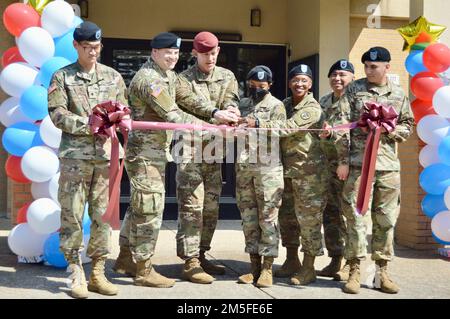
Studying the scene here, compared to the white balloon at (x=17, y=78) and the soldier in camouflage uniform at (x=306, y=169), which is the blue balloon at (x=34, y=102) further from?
the soldier in camouflage uniform at (x=306, y=169)

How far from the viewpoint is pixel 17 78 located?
5223 millimetres

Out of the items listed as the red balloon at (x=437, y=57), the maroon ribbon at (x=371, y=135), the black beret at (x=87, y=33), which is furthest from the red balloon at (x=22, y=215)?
the red balloon at (x=437, y=57)

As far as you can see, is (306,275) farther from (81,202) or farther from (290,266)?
(81,202)

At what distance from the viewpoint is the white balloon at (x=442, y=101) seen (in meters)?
5.80

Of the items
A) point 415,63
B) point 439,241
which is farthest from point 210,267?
point 415,63

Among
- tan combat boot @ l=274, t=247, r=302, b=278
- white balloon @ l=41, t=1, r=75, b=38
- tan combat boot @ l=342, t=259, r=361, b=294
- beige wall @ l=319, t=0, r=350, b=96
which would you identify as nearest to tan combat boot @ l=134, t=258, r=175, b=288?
tan combat boot @ l=274, t=247, r=302, b=278

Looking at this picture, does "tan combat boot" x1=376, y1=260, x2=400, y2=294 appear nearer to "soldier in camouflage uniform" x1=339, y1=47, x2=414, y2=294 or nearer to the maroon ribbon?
"soldier in camouflage uniform" x1=339, y1=47, x2=414, y2=294

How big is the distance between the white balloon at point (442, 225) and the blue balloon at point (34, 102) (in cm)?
372

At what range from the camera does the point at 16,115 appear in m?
5.40

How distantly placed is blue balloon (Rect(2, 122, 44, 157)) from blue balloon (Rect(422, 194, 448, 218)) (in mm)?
3678

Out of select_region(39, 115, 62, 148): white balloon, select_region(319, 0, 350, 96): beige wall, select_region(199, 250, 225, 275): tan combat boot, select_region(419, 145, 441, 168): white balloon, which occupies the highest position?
select_region(319, 0, 350, 96): beige wall

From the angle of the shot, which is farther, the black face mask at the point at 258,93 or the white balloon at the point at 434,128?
the white balloon at the point at 434,128

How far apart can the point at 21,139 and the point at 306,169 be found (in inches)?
93.7

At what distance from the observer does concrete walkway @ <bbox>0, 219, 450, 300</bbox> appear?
4594 mm
